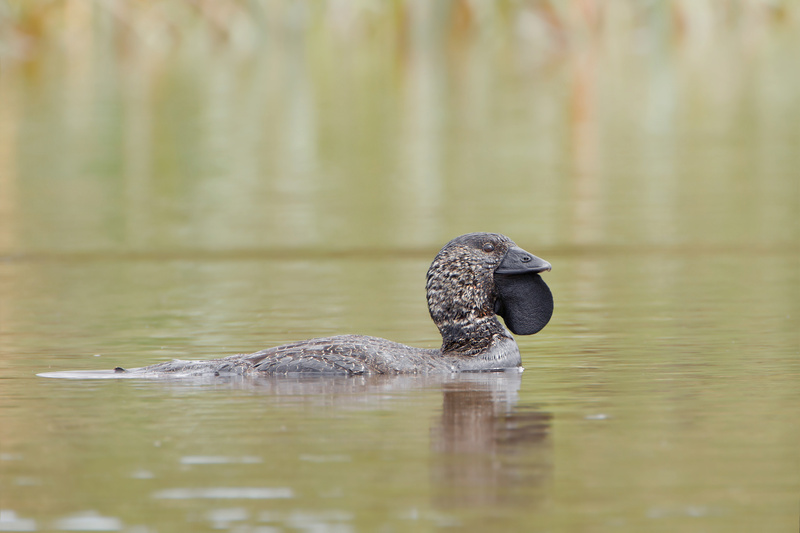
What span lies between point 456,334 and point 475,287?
38 cm

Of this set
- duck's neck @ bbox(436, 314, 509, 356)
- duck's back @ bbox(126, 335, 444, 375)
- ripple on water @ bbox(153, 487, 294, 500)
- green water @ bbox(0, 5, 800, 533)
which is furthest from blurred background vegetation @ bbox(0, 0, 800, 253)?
ripple on water @ bbox(153, 487, 294, 500)

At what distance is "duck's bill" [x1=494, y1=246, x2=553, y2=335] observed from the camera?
12078 mm

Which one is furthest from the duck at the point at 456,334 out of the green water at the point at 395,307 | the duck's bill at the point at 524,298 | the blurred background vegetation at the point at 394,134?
the blurred background vegetation at the point at 394,134

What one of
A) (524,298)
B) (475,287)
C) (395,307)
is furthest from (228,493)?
(395,307)

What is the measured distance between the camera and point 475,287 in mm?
11969

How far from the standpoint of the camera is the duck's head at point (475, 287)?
1191cm

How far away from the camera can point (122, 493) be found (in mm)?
7836

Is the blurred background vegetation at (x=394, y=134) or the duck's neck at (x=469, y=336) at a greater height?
the blurred background vegetation at (x=394, y=134)

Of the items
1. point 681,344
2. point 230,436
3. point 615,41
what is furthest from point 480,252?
point 615,41

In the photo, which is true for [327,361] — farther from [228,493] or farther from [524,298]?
[228,493]

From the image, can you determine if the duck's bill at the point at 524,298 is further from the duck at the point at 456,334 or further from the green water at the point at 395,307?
the green water at the point at 395,307

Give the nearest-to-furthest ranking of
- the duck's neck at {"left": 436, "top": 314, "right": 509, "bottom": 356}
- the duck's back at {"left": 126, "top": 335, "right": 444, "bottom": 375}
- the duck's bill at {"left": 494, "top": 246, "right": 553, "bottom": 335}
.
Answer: the duck's back at {"left": 126, "top": 335, "right": 444, "bottom": 375}
the duck's neck at {"left": 436, "top": 314, "right": 509, "bottom": 356}
the duck's bill at {"left": 494, "top": 246, "right": 553, "bottom": 335}

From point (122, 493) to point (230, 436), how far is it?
1324 mm

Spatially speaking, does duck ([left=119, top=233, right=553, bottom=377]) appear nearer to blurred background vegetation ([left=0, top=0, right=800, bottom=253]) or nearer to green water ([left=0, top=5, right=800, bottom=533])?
green water ([left=0, top=5, right=800, bottom=533])
